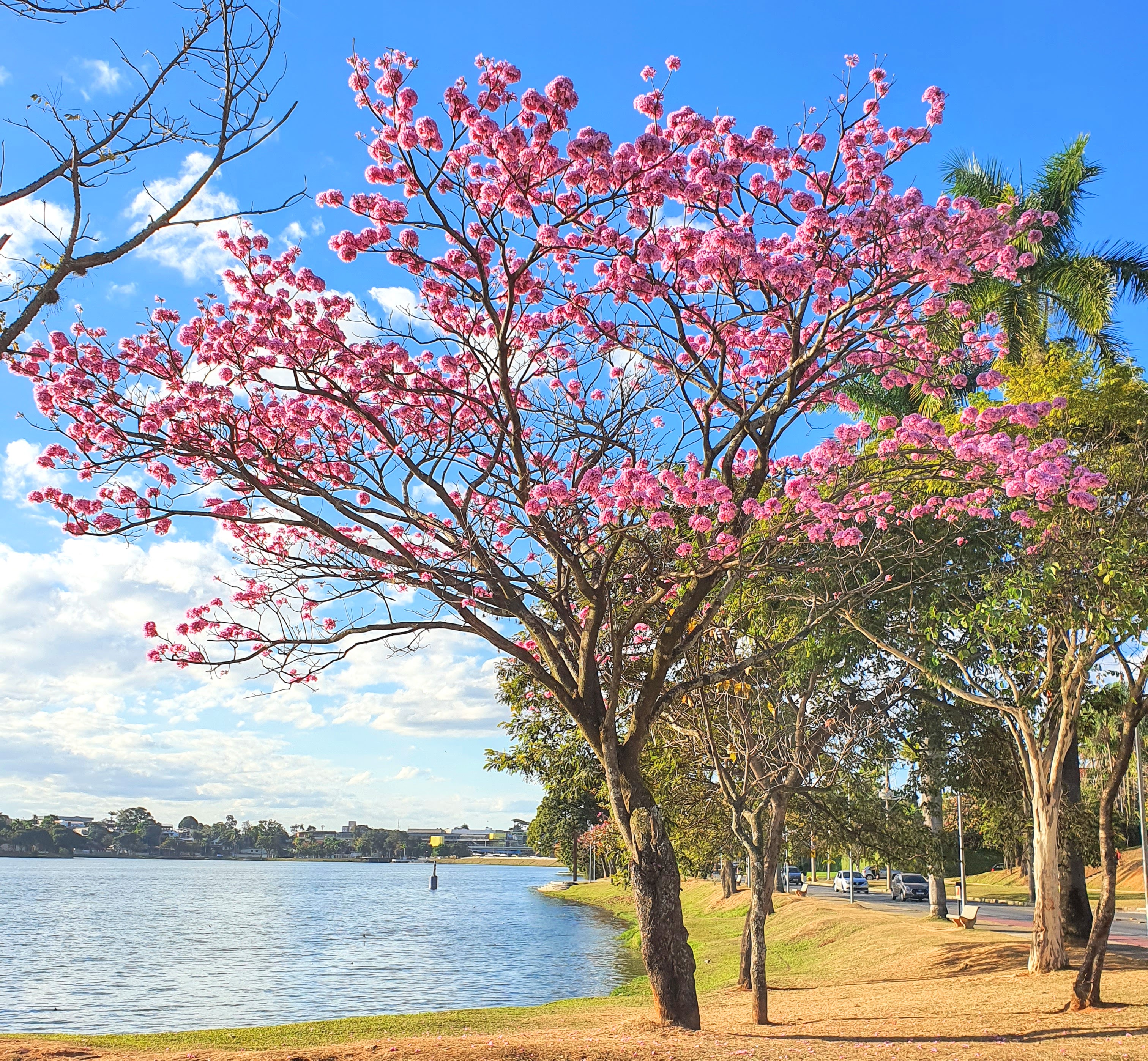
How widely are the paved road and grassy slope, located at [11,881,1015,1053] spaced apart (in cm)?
356

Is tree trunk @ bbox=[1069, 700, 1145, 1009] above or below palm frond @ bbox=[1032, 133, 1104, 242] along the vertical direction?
below

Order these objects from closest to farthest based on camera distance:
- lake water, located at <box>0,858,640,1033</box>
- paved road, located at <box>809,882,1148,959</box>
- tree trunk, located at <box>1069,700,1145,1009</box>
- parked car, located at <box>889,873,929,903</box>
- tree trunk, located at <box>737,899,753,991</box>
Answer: tree trunk, located at <box>1069,700,1145,1009</box>
tree trunk, located at <box>737,899,753,991</box>
lake water, located at <box>0,858,640,1033</box>
paved road, located at <box>809,882,1148,959</box>
parked car, located at <box>889,873,929,903</box>

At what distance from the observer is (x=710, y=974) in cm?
2636

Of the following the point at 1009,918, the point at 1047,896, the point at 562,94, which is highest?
the point at 562,94

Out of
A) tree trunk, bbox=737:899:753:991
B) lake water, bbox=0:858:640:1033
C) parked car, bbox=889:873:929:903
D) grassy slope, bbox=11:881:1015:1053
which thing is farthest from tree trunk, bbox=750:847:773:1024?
parked car, bbox=889:873:929:903

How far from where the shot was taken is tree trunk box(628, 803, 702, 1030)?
11.5 metres

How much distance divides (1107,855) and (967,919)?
59.5ft

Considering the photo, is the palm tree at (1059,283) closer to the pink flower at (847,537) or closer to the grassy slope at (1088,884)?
the pink flower at (847,537)

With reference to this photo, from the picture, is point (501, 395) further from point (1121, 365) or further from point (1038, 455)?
point (1121, 365)

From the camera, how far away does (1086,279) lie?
77.2ft

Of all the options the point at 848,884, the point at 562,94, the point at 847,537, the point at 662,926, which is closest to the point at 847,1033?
the point at 662,926

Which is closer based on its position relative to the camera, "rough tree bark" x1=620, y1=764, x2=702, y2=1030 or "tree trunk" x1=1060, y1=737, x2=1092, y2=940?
"rough tree bark" x1=620, y1=764, x2=702, y2=1030

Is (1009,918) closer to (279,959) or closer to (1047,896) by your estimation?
(1047,896)

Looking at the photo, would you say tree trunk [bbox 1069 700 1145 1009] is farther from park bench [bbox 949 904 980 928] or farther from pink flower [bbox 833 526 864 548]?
park bench [bbox 949 904 980 928]
